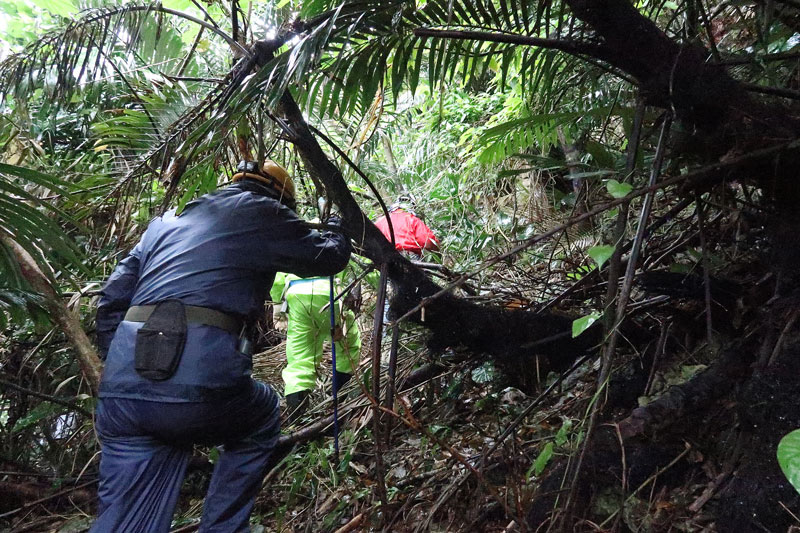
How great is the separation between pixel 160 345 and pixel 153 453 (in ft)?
1.53

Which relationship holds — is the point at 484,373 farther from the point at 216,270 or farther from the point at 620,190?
the point at 620,190

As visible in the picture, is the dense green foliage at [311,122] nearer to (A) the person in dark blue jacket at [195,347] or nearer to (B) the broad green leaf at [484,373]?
(B) the broad green leaf at [484,373]

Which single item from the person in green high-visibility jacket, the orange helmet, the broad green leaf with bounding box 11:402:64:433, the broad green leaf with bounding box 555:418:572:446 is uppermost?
the orange helmet

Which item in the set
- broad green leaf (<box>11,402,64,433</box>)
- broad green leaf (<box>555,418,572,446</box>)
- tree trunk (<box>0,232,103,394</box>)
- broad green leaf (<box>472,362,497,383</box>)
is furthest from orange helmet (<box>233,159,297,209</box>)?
broad green leaf (<box>11,402,64,433</box>)

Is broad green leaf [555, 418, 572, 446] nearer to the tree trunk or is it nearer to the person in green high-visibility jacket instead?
the person in green high-visibility jacket

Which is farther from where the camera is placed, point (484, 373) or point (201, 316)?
point (484, 373)

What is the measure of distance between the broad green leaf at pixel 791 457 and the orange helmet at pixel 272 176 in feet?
6.33

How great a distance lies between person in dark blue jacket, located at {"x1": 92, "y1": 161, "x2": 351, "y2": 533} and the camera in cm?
214

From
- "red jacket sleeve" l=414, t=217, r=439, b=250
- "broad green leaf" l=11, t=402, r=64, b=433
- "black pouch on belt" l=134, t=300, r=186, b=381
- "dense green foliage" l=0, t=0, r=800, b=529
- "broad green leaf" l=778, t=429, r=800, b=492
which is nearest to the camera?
"broad green leaf" l=778, t=429, r=800, b=492

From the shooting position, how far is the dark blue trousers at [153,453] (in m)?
2.13

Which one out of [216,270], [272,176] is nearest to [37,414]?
[216,270]

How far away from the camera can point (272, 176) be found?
2475 millimetres

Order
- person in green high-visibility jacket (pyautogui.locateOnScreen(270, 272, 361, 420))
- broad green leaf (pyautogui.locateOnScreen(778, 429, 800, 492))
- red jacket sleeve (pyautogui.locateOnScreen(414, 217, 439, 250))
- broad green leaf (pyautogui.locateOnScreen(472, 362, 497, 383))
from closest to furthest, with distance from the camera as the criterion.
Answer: broad green leaf (pyautogui.locateOnScreen(778, 429, 800, 492))
broad green leaf (pyautogui.locateOnScreen(472, 362, 497, 383))
person in green high-visibility jacket (pyautogui.locateOnScreen(270, 272, 361, 420))
red jacket sleeve (pyautogui.locateOnScreen(414, 217, 439, 250))

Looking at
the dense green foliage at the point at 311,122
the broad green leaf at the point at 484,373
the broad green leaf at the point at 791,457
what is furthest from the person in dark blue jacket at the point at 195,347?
the broad green leaf at the point at 791,457
